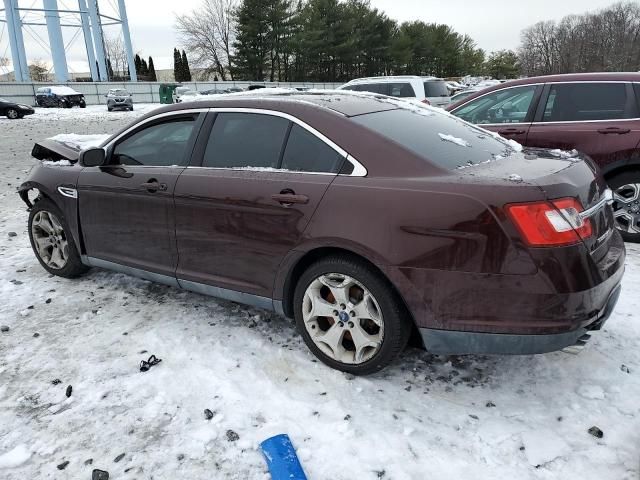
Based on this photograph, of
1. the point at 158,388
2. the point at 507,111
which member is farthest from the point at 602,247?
the point at 507,111

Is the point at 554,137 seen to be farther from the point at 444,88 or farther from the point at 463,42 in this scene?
the point at 463,42

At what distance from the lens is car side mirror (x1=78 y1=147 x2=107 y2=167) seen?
398 centimetres

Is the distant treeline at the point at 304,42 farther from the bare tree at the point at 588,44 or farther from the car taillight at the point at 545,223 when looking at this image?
the car taillight at the point at 545,223

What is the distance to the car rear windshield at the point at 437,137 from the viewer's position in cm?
288

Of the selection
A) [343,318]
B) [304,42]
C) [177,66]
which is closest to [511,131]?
[343,318]

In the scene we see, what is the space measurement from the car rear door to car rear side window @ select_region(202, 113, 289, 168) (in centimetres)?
366

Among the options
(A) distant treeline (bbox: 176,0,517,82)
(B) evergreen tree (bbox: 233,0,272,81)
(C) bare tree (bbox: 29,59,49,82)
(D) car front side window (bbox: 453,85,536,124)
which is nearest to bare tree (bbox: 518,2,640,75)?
(A) distant treeline (bbox: 176,0,517,82)

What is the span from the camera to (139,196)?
148 inches

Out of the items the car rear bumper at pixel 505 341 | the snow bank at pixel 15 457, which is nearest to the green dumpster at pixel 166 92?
the snow bank at pixel 15 457

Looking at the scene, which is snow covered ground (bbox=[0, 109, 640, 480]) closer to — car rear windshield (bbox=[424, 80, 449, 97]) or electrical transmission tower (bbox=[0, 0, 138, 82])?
car rear windshield (bbox=[424, 80, 449, 97])

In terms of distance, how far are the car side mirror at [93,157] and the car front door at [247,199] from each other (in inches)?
36.0

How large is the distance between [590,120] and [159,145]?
4451 mm

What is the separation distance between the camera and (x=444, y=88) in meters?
14.4

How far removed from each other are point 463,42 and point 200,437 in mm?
97679
